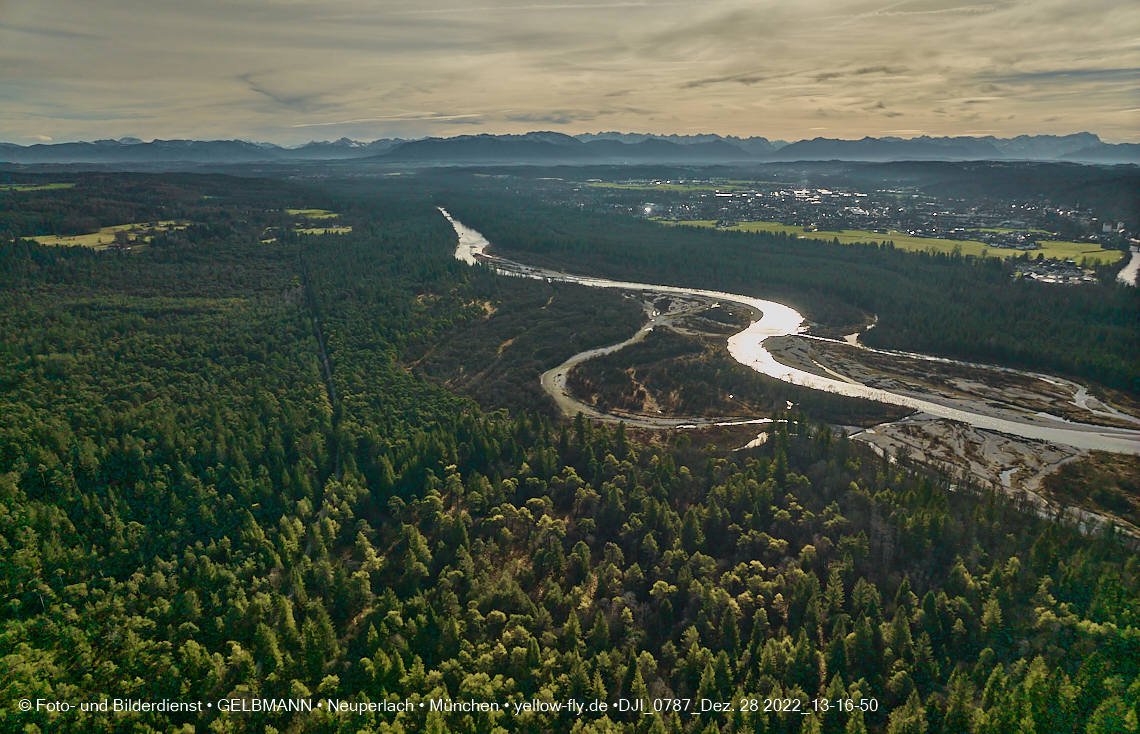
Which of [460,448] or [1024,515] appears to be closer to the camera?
[1024,515]

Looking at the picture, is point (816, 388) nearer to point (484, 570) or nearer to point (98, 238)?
point (484, 570)

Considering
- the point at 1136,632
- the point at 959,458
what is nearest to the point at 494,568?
the point at 1136,632

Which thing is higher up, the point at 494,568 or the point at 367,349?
the point at 367,349

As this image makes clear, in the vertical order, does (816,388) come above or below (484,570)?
above

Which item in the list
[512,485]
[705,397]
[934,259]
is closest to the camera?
[512,485]

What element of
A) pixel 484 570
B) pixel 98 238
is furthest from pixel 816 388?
pixel 98 238

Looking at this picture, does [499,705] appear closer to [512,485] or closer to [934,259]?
[512,485]

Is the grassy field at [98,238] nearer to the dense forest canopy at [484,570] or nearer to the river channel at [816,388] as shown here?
the dense forest canopy at [484,570]

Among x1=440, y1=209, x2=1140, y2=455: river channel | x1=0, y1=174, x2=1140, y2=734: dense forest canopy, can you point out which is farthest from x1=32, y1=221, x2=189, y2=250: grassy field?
x1=440, y1=209, x2=1140, y2=455: river channel
